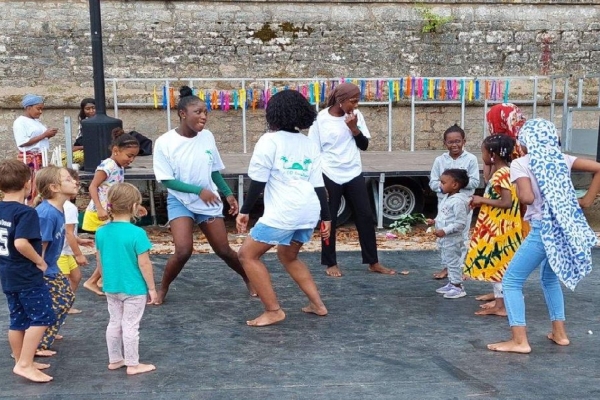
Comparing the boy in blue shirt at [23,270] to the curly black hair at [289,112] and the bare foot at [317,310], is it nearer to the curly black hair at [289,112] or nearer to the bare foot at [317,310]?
the curly black hair at [289,112]

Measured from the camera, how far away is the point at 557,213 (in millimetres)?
4684

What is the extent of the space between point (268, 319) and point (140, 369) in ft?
4.05

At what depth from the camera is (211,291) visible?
655 cm

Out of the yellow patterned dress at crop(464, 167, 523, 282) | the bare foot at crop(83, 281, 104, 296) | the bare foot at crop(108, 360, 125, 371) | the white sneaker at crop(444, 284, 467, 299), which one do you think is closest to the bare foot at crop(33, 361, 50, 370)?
the bare foot at crop(108, 360, 125, 371)

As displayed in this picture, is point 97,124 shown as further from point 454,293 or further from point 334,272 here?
point 454,293

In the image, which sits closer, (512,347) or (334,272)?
(512,347)

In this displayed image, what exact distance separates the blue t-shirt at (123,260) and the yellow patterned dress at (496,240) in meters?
2.62

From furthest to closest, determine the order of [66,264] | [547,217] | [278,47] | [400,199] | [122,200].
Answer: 1. [278,47]
2. [400,199]
3. [66,264]
4. [547,217]
5. [122,200]

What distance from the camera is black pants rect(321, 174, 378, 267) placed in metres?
7.02

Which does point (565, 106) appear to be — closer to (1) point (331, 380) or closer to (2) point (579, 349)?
(2) point (579, 349)

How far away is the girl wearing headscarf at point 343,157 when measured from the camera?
22.2 feet

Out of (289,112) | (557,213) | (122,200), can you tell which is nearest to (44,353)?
(122,200)

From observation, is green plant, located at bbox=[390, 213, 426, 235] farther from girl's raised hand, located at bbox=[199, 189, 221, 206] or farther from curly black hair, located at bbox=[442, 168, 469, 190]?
girl's raised hand, located at bbox=[199, 189, 221, 206]

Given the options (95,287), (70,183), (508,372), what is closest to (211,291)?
(95,287)
